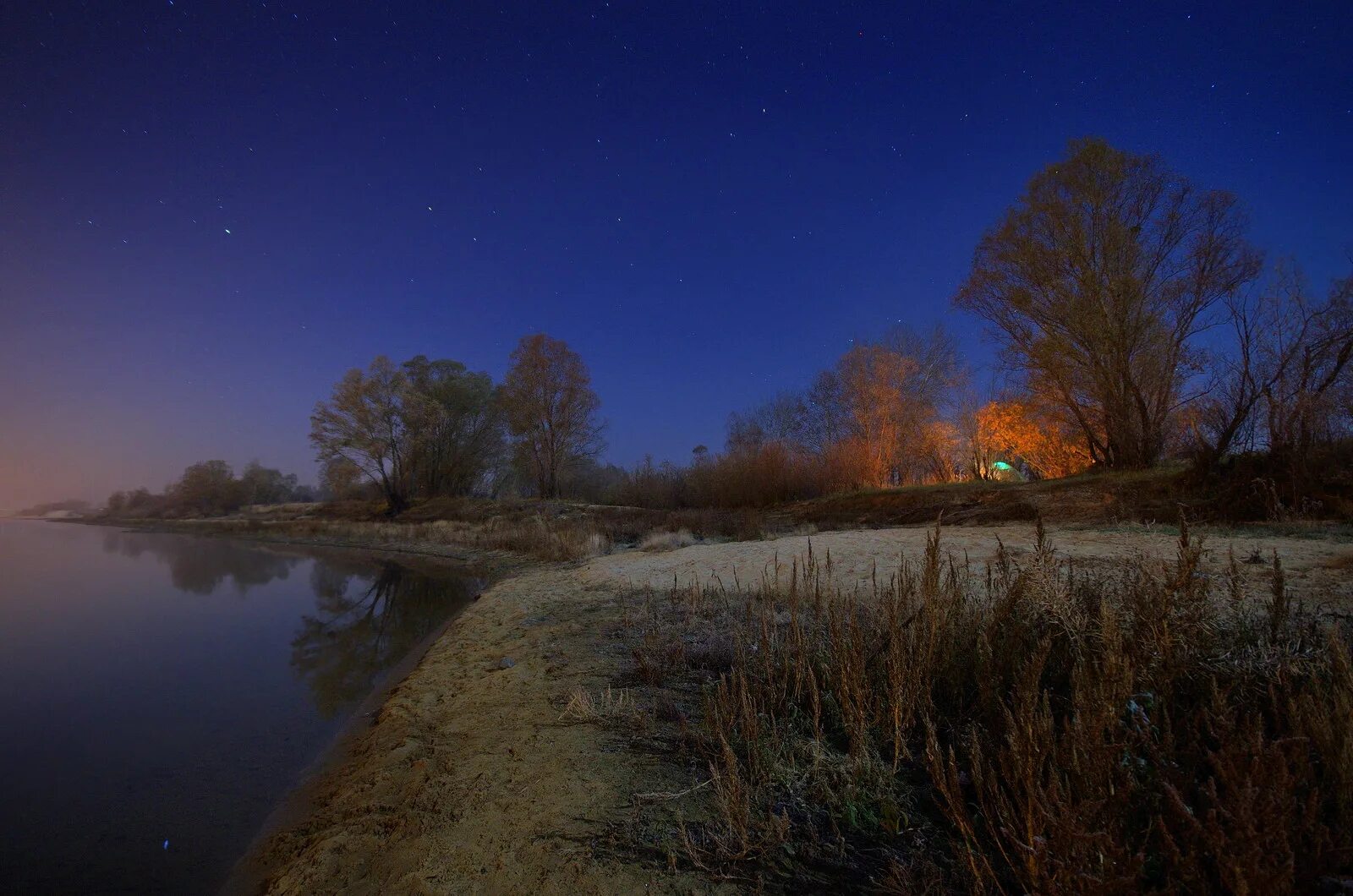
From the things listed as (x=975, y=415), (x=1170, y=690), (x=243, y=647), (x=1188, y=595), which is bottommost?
(x=243, y=647)

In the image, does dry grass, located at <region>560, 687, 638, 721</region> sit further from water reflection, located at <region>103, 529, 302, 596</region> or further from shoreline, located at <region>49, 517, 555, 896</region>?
water reflection, located at <region>103, 529, 302, 596</region>

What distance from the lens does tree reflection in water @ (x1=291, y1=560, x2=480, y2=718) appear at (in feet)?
20.6

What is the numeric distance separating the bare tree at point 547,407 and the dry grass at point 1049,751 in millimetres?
31420

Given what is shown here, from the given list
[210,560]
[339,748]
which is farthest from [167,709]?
[210,560]

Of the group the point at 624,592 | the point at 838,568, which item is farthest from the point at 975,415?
the point at 624,592

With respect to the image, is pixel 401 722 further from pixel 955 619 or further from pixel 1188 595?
pixel 1188 595

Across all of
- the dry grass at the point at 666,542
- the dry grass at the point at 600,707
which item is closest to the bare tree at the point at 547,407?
the dry grass at the point at 666,542

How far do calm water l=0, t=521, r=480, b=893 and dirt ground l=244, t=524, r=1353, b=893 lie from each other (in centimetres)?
61

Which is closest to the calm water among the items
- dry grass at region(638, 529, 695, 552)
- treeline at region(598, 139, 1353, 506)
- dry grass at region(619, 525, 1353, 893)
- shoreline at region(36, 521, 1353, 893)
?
shoreline at region(36, 521, 1353, 893)

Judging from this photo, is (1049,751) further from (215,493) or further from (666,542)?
(215,493)

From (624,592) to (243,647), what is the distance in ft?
18.4

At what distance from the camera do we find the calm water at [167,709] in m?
→ 3.19

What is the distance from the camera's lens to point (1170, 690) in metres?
2.21

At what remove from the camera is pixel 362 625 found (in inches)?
362
